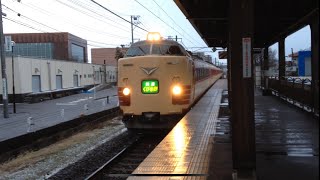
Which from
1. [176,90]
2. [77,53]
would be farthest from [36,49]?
[176,90]

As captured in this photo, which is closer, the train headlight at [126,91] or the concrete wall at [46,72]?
the train headlight at [126,91]

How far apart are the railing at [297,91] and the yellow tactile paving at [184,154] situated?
2599mm

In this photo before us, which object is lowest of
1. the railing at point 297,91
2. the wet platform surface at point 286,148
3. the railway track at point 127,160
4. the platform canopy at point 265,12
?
the railway track at point 127,160

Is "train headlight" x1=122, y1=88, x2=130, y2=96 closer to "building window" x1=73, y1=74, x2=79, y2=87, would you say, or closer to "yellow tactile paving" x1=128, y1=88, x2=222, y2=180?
"yellow tactile paving" x1=128, y1=88, x2=222, y2=180

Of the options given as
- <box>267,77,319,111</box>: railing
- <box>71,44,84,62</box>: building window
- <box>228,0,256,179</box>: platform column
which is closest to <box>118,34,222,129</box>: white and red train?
<box>267,77,319,111</box>: railing

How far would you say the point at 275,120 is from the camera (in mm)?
12070

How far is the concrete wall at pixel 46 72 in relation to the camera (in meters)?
36.1

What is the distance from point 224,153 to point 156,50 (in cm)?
713

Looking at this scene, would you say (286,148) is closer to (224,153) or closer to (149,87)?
(224,153)

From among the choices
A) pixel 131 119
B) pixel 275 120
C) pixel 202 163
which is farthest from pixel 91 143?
pixel 202 163

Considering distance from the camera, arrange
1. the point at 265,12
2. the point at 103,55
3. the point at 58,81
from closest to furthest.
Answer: the point at 265,12, the point at 58,81, the point at 103,55

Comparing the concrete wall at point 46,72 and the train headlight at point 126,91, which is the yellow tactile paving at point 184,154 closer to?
the train headlight at point 126,91

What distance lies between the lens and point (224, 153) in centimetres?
813

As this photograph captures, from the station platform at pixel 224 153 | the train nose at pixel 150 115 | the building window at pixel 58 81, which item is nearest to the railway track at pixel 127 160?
the train nose at pixel 150 115
